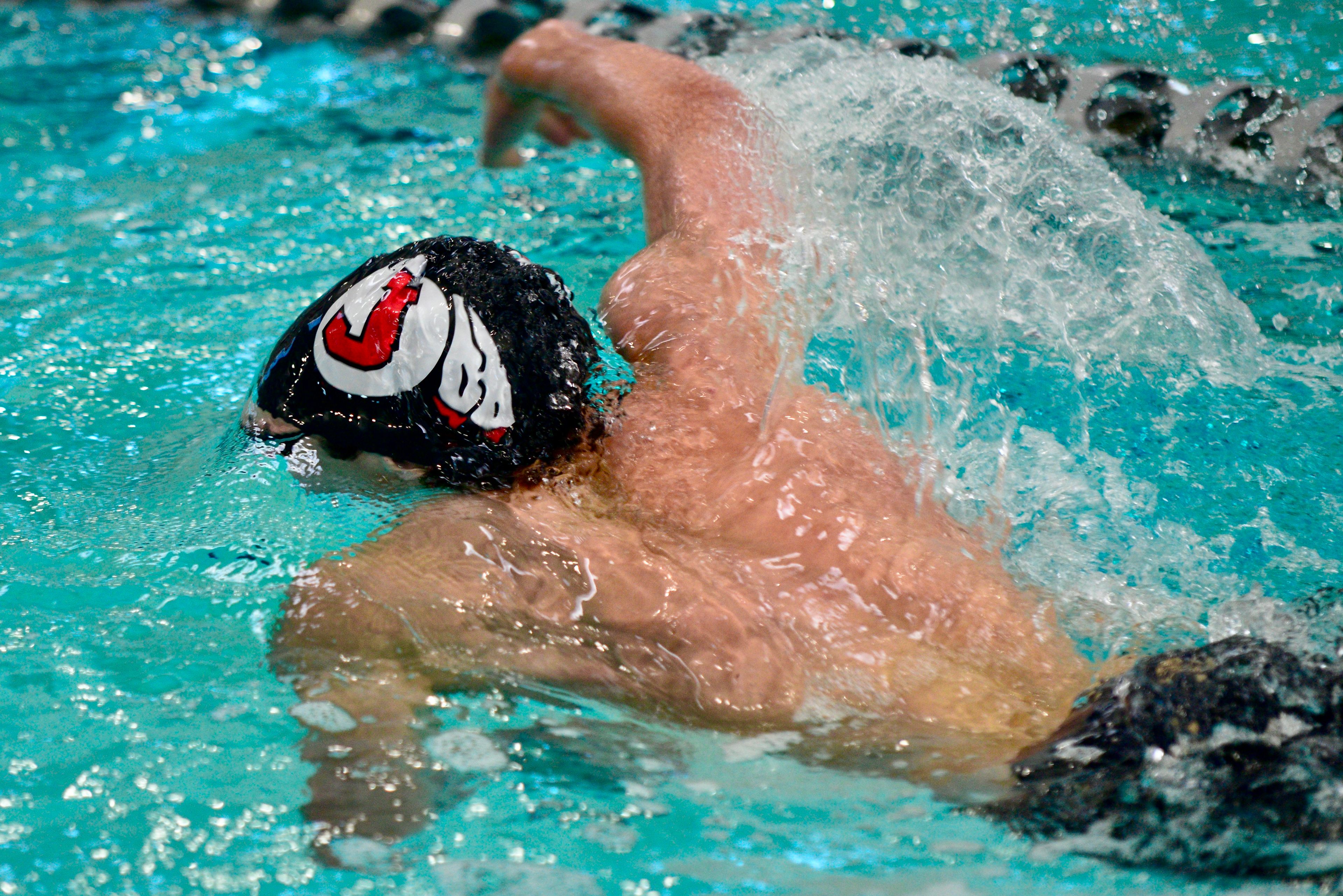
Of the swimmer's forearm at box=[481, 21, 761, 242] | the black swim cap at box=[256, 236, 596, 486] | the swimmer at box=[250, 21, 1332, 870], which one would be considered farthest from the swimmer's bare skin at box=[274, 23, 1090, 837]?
the swimmer's forearm at box=[481, 21, 761, 242]

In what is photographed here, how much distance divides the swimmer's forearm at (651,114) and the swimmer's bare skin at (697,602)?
562mm

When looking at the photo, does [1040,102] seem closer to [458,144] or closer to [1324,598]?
[458,144]

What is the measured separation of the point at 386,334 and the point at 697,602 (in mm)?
668

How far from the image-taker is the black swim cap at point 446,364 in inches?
68.3

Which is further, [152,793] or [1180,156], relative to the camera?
[1180,156]

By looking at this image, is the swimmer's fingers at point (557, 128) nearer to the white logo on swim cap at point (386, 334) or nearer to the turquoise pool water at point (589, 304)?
the turquoise pool water at point (589, 304)

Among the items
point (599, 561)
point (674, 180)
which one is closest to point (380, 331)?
point (599, 561)

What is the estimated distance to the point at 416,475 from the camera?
1.86m

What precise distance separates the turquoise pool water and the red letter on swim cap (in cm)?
27

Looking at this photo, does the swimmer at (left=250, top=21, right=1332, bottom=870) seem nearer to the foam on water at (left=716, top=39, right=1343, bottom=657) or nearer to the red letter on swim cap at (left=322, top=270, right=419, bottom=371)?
the red letter on swim cap at (left=322, top=270, right=419, bottom=371)

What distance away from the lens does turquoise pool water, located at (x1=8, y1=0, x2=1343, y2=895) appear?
60.6 inches

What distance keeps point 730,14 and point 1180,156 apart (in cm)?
213

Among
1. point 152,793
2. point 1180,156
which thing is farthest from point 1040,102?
point 152,793

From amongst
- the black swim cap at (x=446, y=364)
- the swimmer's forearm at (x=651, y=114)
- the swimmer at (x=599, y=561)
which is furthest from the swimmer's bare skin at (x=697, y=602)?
the swimmer's forearm at (x=651, y=114)
